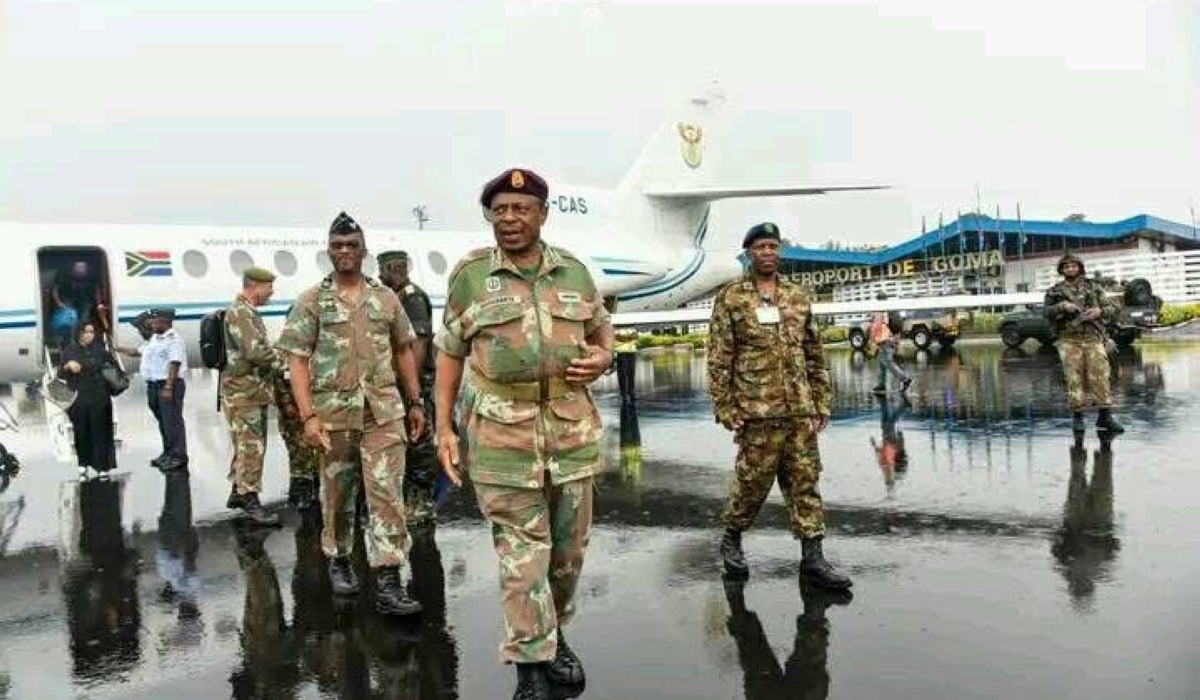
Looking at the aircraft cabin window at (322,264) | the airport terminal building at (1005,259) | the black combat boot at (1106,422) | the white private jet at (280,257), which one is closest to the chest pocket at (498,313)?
the black combat boot at (1106,422)

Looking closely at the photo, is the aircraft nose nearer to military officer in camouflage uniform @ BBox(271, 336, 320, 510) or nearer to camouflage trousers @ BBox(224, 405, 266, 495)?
military officer in camouflage uniform @ BBox(271, 336, 320, 510)

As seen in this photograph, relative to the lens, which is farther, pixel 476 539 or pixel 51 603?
pixel 476 539

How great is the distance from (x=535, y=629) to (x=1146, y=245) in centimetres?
5187

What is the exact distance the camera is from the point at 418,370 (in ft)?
20.8

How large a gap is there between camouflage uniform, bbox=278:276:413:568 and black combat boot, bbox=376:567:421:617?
0.19 feet

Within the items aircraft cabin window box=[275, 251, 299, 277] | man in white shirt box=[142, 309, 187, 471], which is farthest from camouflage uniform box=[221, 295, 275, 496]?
aircraft cabin window box=[275, 251, 299, 277]

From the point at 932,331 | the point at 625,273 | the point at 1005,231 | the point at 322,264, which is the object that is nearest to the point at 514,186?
the point at 322,264

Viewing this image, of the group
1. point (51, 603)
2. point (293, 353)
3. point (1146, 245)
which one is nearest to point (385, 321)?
point (293, 353)

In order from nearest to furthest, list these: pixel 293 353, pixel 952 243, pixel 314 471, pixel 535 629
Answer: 1. pixel 535 629
2. pixel 293 353
3. pixel 314 471
4. pixel 952 243

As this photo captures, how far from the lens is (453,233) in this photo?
15875 mm

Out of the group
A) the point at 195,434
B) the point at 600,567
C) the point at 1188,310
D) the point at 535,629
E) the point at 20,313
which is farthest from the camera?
the point at 1188,310

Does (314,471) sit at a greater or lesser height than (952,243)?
lesser

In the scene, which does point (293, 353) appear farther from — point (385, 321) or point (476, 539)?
point (476, 539)

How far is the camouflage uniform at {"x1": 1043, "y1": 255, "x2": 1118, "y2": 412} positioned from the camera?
8617 mm
